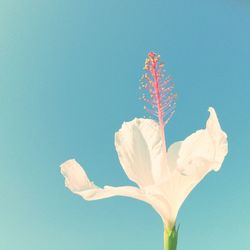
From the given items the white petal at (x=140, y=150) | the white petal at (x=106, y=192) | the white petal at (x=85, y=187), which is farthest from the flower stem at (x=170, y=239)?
the white petal at (x=140, y=150)

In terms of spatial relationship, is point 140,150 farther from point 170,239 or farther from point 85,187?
point 170,239

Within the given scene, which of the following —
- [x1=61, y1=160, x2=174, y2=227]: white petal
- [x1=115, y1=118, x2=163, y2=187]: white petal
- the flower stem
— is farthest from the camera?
[x1=115, y1=118, x2=163, y2=187]: white petal

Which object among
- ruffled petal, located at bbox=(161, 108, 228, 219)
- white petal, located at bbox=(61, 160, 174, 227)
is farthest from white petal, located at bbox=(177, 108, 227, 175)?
white petal, located at bbox=(61, 160, 174, 227)

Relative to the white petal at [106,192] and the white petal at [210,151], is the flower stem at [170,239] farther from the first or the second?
the white petal at [210,151]

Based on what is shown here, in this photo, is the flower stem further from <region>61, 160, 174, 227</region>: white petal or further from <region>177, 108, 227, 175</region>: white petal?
<region>177, 108, 227, 175</region>: white petal

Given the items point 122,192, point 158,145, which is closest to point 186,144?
point 158,145

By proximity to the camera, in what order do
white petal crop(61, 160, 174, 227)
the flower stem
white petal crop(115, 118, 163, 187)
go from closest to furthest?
the flower stem < white petal crop(61, 160, 174, 227) < white petal crop(115, 118, 163, 187)

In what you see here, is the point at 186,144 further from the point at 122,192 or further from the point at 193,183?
the point at 122,192
